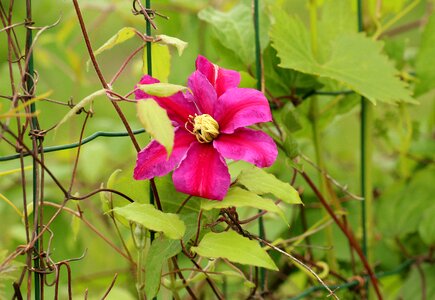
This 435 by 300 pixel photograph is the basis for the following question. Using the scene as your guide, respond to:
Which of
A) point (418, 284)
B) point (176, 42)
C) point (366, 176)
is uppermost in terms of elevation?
point (176, 42)

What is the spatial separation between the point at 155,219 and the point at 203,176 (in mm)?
67

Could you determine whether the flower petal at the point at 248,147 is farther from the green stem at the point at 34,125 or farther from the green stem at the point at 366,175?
the green stem at the point at 366,175

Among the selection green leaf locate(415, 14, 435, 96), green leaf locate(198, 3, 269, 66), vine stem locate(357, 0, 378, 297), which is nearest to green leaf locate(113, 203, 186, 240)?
green leaf locate(198, 3, 269, 66)

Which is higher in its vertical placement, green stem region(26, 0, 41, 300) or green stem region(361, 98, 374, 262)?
green stem region(26, 0, 41, 300)

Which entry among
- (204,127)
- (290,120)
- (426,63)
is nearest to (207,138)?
(204,127)

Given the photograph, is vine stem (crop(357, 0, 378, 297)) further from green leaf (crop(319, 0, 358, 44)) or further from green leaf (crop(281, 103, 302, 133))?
green leaf (crop(281, 103, 302, 133))

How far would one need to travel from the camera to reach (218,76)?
2.88 feet

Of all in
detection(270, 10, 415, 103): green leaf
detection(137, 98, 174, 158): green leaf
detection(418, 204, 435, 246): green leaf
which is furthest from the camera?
detection(418, 204, 435, 246): green leaf

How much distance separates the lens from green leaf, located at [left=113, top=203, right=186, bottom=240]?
79 cm

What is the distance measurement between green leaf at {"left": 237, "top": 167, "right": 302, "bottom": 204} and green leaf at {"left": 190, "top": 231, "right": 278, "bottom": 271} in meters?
0.07

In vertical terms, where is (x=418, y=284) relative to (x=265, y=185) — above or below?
below

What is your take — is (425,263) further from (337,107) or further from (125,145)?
(125,145)

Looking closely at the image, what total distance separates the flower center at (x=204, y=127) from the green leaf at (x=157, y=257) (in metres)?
0.10

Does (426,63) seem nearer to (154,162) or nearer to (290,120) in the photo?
(290,120)
